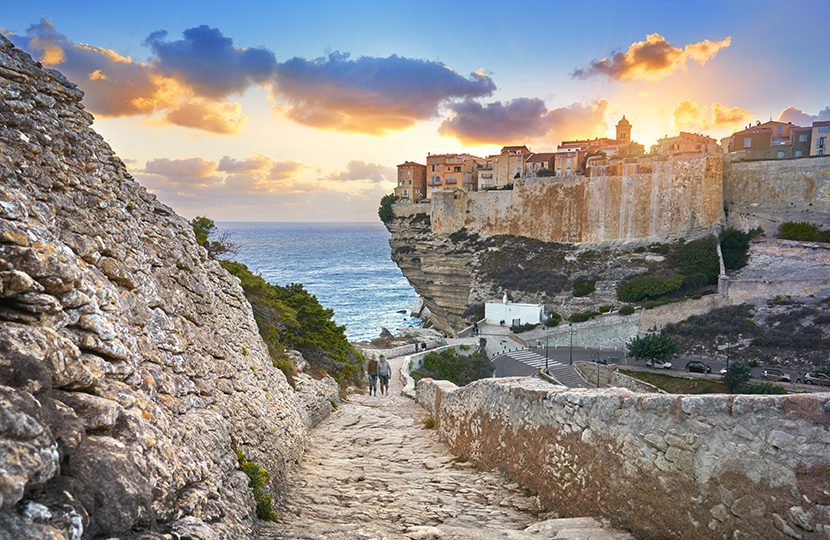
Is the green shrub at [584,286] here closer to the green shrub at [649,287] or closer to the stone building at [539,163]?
the green shrub at [649,287]

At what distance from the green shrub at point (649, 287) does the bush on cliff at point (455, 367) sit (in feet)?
48.4

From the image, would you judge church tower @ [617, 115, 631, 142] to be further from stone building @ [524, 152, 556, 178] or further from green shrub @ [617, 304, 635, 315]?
green shrub @ [617, 304, 635, 315]

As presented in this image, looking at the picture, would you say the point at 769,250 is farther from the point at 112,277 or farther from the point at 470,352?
the point at 112,277

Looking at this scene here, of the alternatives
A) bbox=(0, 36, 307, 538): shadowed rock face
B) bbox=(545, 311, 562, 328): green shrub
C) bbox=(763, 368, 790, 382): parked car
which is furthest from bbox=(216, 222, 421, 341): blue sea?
bbox=(0, 36, 307, 538): shadowed rock face

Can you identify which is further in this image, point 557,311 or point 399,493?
point 557,311

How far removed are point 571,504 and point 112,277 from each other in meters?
4.49

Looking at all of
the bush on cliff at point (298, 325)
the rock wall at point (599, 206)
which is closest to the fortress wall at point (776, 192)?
the rock wall at point (599, 206)

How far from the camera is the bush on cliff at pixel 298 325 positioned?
498 inches

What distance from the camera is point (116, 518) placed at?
2461mm

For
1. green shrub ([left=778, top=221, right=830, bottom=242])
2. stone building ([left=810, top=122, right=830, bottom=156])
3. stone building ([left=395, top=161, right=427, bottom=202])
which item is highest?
stone building ([left=810, top=122, right=830, bottom=156])

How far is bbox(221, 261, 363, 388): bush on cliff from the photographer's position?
1264cm

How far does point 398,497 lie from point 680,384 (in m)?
27.7

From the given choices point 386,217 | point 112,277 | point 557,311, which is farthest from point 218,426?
point 386,217

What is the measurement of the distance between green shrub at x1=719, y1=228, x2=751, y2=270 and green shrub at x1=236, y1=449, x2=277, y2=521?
4559 centimetres
